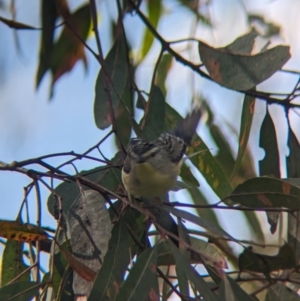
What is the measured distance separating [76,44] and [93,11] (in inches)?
19.7

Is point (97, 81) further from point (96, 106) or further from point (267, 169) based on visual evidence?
point (267, 169)

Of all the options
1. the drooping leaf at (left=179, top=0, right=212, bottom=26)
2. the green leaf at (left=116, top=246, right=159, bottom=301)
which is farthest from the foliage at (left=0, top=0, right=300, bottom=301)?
the drooping leaf at (left=179, top=0, right=212, bottom=26)

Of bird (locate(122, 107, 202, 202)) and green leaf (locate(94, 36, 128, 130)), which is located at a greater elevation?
green leaf (locate(94, 36, 128, 130))

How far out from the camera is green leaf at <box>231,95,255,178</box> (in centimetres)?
173

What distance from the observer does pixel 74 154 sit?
1300 millimetres

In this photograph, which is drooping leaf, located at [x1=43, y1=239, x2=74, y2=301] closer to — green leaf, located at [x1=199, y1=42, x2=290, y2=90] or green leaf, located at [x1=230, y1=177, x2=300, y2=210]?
green leaf, located at [x1=230, y1=177, x2=300, y2=210]

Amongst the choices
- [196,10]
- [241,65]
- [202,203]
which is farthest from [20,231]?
[196,10]

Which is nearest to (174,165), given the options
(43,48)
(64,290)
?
(64,290)

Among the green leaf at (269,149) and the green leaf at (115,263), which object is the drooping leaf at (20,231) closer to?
the green leaf at (115,263)

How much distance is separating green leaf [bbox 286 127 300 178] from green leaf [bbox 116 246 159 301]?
54cm

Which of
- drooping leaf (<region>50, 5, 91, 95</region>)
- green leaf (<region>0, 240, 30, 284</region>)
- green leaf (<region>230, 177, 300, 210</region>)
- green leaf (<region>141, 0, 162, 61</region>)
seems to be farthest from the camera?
green leaf (<region>141, 0, 162, 61</region>)

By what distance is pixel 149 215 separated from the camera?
1124mm

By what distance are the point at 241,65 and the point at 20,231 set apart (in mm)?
581

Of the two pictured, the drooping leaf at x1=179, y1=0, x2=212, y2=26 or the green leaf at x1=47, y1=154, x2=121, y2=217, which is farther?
the drooping leaf at x1=179, y1=0, x2=212, y2=26
